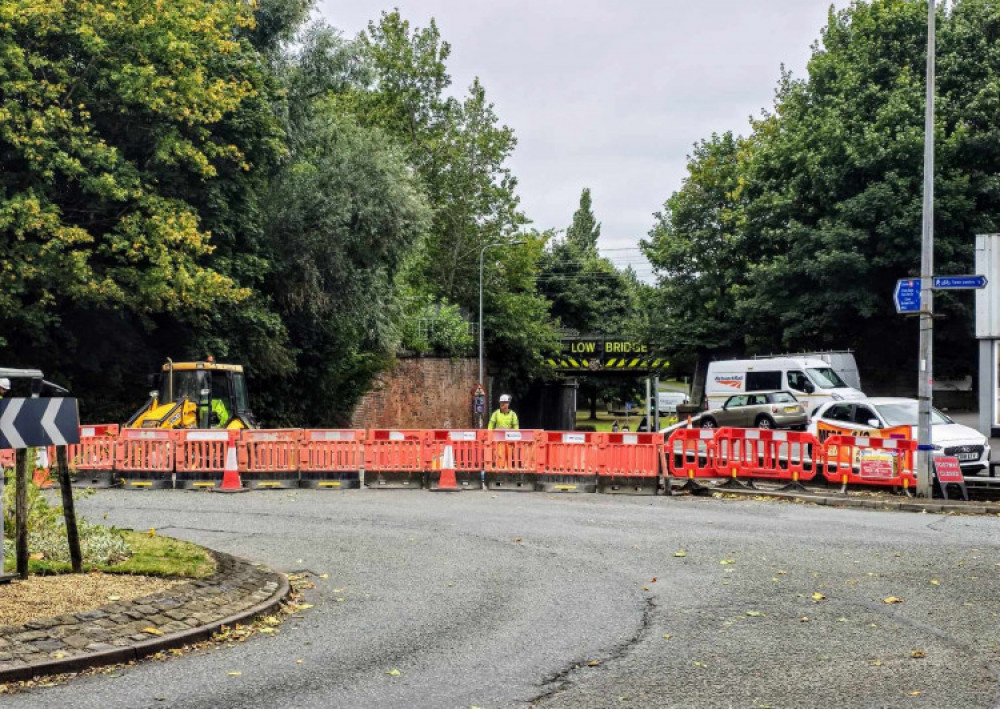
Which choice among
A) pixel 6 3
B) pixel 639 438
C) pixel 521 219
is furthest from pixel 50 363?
pixel 521 219

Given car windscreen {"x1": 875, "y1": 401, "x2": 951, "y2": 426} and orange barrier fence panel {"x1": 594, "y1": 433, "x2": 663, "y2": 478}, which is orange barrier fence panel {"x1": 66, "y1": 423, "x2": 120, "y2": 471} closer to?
orange barrier fence panel {"x1": 594, "y1": 433, "x2": 663, "y2": 478}

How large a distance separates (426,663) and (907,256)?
1191 inches

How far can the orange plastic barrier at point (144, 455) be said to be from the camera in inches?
776

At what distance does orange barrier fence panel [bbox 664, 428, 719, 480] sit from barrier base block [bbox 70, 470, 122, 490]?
10561mm

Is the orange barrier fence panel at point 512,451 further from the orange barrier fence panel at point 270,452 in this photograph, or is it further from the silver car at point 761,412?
the silver car at point 761,412

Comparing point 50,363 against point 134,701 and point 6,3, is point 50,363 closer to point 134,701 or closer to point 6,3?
point 6,3

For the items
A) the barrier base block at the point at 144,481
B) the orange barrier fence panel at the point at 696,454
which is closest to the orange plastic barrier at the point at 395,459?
the barrier base block at the point at 144,481

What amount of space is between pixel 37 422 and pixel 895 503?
43.1ft

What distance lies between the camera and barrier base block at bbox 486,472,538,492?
19.6 meters

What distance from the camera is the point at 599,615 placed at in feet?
28.2

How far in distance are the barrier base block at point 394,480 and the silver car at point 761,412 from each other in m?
13.5

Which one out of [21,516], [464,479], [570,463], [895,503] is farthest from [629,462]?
[21,516]

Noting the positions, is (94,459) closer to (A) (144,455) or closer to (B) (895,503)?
(A) (144,455)

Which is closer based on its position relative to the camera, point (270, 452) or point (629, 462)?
point (629, 462)
